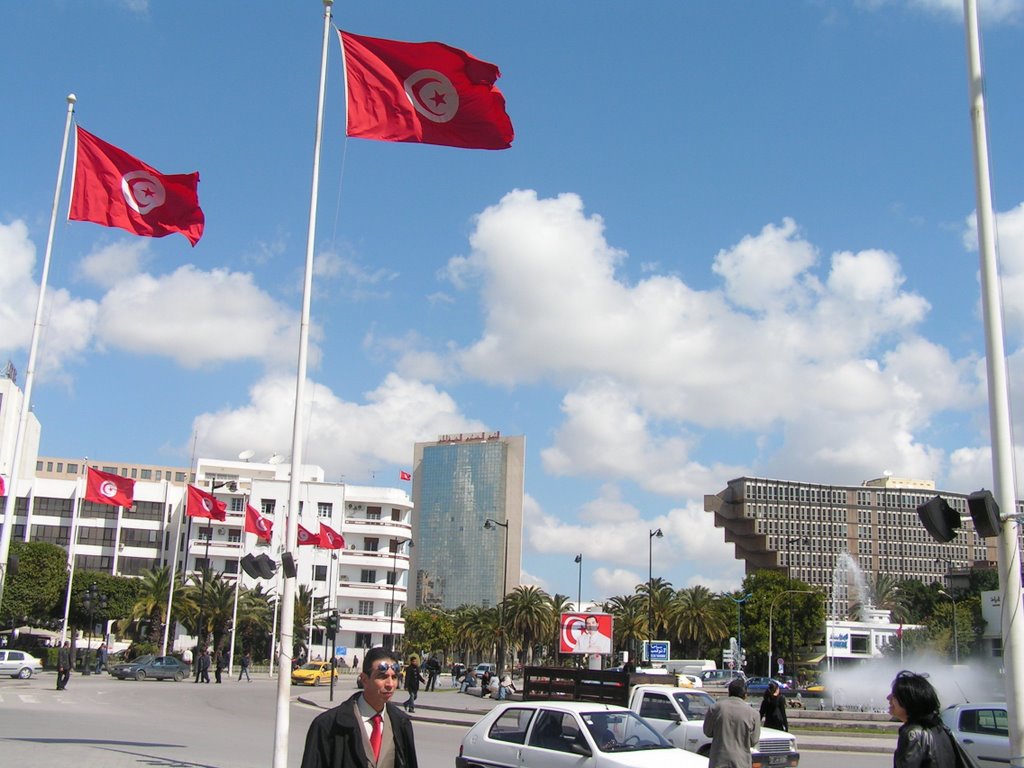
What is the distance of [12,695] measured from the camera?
1321 inches

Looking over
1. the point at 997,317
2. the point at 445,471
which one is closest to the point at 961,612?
the point at 997,317

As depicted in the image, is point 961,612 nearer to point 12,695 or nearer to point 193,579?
point 193,579

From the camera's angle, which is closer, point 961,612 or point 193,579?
point 193,579

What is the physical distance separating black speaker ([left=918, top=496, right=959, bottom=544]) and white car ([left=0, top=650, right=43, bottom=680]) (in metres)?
48.2

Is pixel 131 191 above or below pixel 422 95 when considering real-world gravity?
below

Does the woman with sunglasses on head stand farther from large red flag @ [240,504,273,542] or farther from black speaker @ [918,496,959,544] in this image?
large red flag @ [240,504,273,542]

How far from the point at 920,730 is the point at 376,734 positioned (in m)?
3.00

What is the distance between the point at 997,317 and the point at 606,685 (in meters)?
10.5

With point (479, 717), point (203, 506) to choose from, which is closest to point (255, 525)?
point (203, 506)

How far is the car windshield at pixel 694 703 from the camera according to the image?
1864 centimetres

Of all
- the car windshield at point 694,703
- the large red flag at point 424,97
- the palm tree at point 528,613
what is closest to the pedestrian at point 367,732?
the large red flag at point 424,97

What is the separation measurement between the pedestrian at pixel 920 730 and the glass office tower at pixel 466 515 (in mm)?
180211

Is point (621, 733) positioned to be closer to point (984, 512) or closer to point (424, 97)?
point (984, 512)

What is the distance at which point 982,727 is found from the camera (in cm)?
1630
